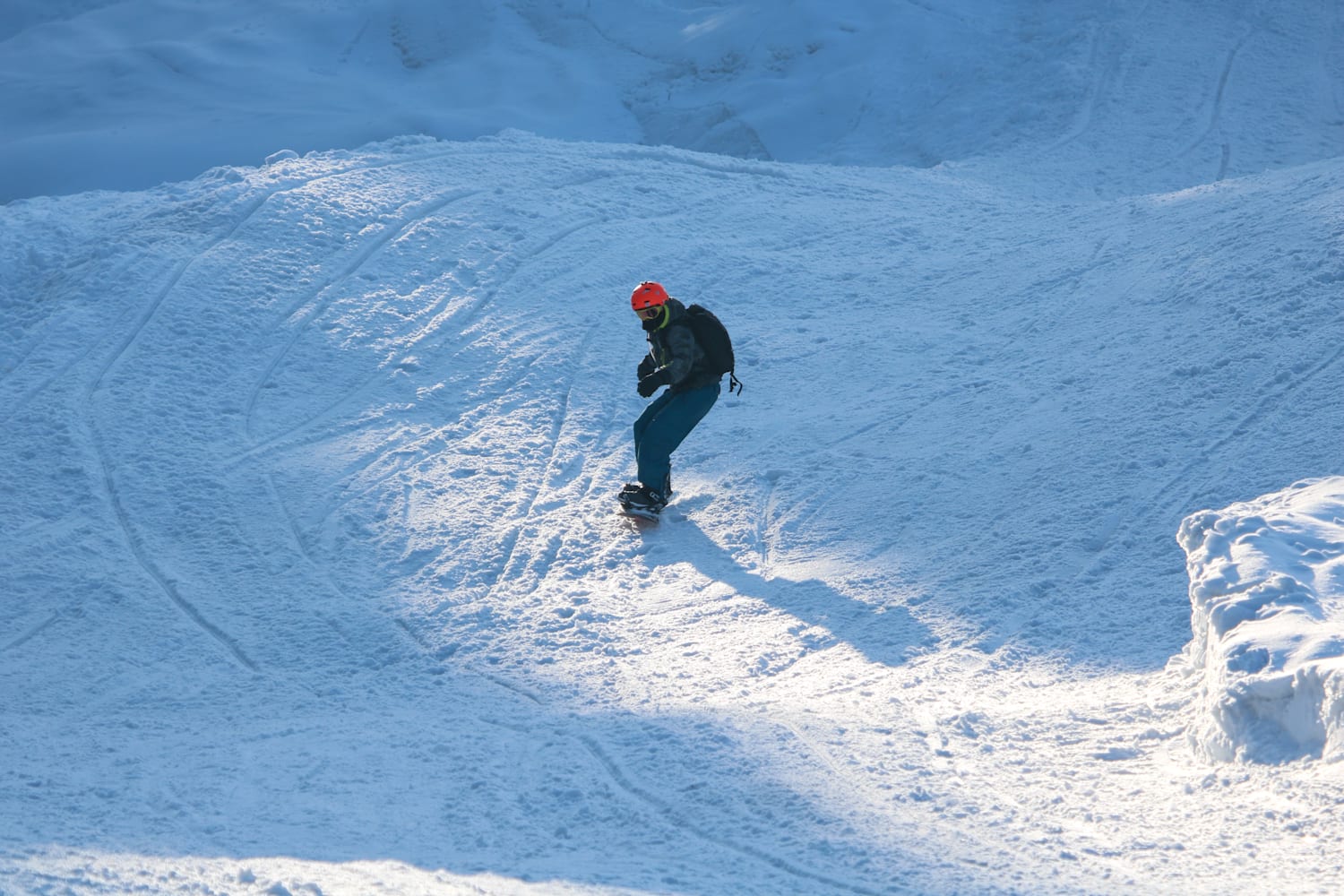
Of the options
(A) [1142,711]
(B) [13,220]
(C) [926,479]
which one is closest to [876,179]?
(C) [926,479]

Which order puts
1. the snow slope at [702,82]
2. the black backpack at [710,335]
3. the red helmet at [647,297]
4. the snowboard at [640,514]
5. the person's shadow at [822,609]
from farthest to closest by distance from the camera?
the snow slope at [702,82] < the snowboard at [640,514] < the black backpack at [710,335] < the red helmet at [647,297] < the person's shadow at [822,609]

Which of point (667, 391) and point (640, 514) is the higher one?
point (667, 391)

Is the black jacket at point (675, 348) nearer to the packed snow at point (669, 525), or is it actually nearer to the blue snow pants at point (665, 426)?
the blue snow pants at point (665, 426)

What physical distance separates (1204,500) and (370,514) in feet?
16.9

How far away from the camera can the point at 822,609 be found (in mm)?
6781

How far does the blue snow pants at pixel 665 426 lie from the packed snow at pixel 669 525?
0.42 meters

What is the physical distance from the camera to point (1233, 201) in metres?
10.6

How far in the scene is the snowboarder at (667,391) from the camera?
7.36m

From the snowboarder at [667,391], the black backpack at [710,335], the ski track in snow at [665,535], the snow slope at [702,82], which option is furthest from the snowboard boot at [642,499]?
the snow slope at [702,82]

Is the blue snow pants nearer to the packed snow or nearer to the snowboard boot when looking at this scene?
the snowboard boot

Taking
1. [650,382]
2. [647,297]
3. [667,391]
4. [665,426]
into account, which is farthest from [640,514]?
[647,297]

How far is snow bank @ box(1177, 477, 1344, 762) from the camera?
435cm

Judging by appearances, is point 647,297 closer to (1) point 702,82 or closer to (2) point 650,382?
(2) point 650,382

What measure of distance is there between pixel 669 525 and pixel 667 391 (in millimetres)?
877
